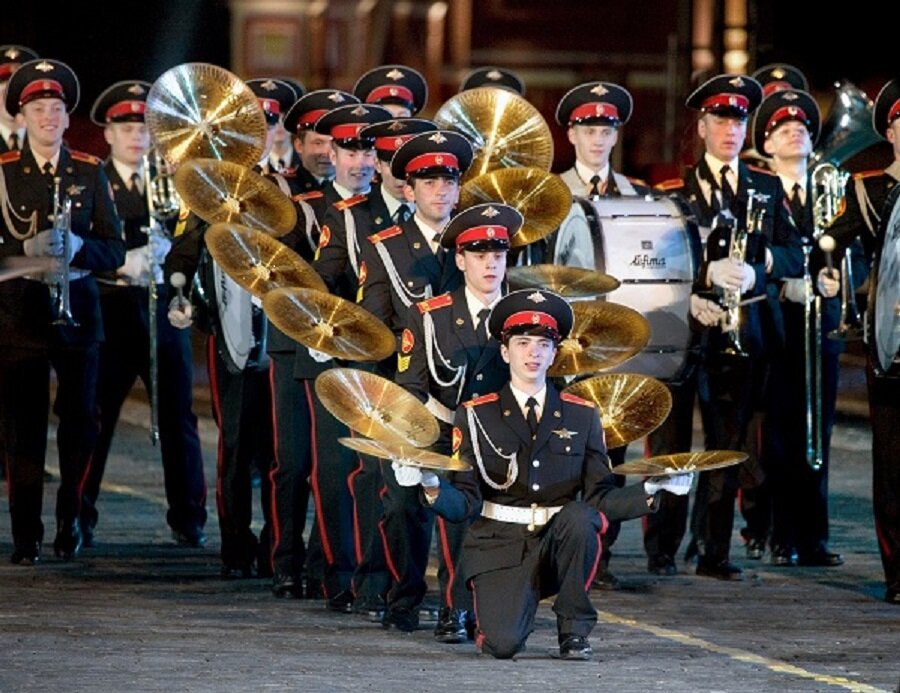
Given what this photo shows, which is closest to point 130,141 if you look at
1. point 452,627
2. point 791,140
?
point 791,140

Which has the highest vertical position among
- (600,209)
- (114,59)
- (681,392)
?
(114,59)

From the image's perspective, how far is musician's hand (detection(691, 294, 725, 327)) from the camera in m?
13.0

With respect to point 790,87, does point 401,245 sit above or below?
below

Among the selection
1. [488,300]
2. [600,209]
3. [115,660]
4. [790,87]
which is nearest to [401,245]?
[488,300]

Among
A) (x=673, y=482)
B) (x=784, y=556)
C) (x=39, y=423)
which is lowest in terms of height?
(x=784, y=556)

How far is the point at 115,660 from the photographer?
10867mm

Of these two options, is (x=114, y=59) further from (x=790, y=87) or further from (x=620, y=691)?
(x=620, y=691)

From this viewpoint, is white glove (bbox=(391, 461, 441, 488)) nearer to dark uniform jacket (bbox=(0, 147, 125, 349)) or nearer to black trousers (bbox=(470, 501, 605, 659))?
black trousers (bbox=(470, 501, 605, 659))

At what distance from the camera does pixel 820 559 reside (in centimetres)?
1370

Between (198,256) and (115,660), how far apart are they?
2.89m

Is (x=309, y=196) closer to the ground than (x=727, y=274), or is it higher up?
higher up

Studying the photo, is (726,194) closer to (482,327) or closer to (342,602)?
(482,327)

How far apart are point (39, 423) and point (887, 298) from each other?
163 inches

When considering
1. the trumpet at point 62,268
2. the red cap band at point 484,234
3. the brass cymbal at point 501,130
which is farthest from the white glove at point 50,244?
the red cap band at point 484,234
